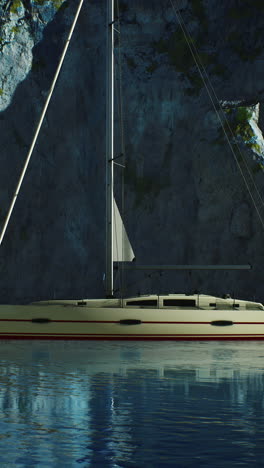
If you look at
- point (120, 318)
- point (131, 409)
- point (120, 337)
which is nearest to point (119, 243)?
point (120, 318)

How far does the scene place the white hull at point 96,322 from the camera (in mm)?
31422

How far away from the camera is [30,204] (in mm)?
61250

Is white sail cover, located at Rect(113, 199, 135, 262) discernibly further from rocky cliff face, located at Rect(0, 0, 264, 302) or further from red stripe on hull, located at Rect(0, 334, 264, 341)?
rocky cliff face, located at Rect(0, 0, 264, 302)

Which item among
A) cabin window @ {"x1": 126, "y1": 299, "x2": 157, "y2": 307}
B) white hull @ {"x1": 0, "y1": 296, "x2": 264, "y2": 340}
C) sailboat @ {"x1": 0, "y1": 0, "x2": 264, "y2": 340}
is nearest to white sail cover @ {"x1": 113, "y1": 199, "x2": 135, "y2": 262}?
sailboat @ {"x1": 0, "y1": 0, "x2": 264, "y2": 340}

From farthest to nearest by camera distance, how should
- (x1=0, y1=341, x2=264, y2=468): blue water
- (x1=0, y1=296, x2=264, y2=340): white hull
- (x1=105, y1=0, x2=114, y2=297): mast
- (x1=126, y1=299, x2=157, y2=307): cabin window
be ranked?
(x1=126, y1=299, x2=157, y2=307): cabin window, (x1=105, y1=0, x2=114, y2=297): mast, (x1=0, y1=296, x2=264, y2=340): white hull, (x1=0, y1=341, x2=264, y2=468): blue water

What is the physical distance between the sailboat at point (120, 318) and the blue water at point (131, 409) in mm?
3119

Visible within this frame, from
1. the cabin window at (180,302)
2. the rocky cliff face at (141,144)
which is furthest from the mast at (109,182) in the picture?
the rocky cliff face at (141,144)

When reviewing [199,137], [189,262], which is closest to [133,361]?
[189,262]

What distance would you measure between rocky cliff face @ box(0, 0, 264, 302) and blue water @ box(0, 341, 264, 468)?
96.6 feet

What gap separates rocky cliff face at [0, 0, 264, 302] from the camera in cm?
5675

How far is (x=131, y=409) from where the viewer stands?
16.5 meters

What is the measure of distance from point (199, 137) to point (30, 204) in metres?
14.2

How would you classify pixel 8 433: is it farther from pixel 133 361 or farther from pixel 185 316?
pixel 185 316

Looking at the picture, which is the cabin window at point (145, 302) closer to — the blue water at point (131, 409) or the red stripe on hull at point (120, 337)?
the red stripe on hull at point (120, 337)
